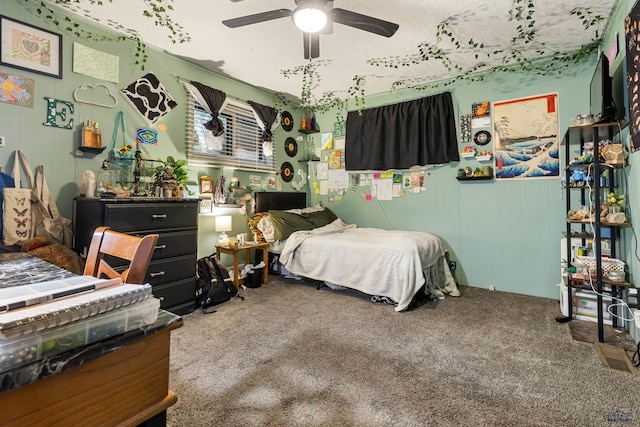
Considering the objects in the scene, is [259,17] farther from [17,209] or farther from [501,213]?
[501,213]

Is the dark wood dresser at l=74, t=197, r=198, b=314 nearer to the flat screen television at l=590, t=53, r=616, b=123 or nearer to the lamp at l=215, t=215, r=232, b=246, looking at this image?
the lamp at l=215, t=215, r=232, b=246

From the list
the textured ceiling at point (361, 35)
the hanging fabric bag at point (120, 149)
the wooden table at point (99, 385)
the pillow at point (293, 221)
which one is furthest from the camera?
the pillow at point (293, 221)

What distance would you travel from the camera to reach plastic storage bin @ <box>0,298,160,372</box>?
0.42 metres

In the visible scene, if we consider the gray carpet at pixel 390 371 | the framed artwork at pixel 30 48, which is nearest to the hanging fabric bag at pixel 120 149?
the framed artwork at pixel 30 48

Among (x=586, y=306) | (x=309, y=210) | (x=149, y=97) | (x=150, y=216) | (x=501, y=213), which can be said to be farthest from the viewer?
(x=309, y=210)

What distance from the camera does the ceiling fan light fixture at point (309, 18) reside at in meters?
2.13

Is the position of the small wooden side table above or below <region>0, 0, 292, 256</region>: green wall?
below

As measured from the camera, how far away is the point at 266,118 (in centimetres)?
436

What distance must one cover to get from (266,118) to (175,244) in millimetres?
2387

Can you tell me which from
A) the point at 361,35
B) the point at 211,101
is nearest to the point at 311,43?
the point at 361,35

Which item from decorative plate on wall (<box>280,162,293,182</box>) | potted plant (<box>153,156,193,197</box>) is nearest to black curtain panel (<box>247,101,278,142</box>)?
decorative plate on wall (<box>280,162,293,182</box>)

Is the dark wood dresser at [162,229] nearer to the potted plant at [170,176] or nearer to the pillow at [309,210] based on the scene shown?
the potted plant at [170,176]

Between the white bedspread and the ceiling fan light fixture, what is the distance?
6.81ft

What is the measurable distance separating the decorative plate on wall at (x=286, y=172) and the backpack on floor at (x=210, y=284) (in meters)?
2.00
